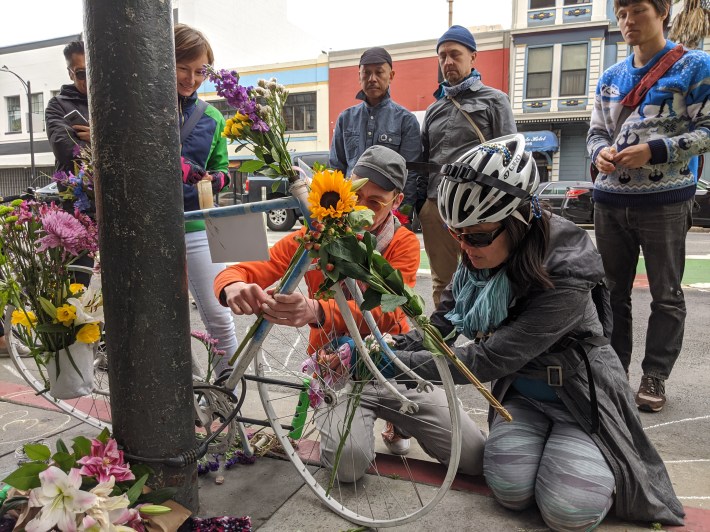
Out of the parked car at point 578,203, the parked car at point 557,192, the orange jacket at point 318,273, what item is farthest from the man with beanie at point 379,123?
the parked car at point 557,192

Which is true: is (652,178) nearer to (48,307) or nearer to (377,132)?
(377,132)

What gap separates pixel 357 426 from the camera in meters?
2.27

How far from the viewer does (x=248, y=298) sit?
1.93 meters

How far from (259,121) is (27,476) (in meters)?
1.17

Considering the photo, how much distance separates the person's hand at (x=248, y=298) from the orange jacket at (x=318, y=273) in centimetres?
12

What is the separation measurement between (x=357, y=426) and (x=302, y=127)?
22.7m

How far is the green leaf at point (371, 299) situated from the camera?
65.2 inches

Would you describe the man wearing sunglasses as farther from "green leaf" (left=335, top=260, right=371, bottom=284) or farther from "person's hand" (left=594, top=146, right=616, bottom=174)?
"person's hand" (left=594, top=146, right=616, bottom=174)

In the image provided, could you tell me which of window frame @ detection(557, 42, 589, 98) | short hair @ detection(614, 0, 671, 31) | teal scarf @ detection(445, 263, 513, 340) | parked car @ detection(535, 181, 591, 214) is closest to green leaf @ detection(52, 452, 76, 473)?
teal scarf @ detection(445, 263, 513, 340)

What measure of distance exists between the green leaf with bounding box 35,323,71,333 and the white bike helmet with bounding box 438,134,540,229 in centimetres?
138

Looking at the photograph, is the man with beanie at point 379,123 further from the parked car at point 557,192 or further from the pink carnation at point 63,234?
the parked car at point 557,192

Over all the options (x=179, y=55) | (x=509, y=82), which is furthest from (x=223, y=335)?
(x=509, y=82)

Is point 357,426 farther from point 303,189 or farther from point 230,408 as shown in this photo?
point 303,189

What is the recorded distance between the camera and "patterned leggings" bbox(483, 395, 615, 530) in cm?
188
